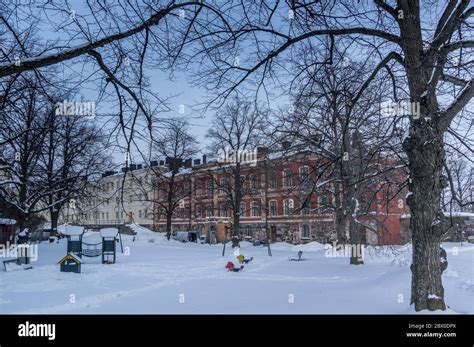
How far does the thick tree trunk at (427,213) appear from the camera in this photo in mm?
8281

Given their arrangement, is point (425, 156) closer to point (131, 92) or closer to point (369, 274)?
point (131, 92)

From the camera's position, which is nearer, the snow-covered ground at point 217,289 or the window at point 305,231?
the snow-covered ground at point 217,289

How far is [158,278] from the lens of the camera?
54.6 ft

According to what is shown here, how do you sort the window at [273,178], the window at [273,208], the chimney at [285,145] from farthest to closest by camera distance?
the window at [273,208]
the window at [273,178]
the chimney at [285,145]

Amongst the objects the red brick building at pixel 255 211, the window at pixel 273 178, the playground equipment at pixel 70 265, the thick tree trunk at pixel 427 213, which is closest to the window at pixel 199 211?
the red brick building at pixel 255 211

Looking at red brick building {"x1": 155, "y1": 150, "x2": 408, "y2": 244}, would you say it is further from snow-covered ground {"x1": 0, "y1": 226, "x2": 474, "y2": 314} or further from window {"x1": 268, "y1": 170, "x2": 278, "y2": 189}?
snow-covered ground {"x1": 0, "y1": 226, "x2": 474, "y2": 314}

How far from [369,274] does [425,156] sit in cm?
1022

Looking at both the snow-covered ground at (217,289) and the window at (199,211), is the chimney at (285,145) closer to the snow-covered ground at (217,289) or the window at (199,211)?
the snow-covered ground at (217,289)

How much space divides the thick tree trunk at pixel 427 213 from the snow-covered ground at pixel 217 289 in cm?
44

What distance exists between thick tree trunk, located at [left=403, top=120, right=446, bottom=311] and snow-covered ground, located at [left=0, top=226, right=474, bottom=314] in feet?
1.44

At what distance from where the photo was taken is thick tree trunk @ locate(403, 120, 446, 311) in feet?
27.2

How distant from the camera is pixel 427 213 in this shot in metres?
8.33

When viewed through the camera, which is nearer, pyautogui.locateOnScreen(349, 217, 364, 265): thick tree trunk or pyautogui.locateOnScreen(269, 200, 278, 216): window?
pyautogui.locateOnScreen(349, 217, 364, 265): thick tree trunk

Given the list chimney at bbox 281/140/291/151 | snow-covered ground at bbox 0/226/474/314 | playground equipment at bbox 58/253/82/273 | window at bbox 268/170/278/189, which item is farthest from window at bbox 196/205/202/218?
playground equipment at bbox 58/253/82/273
